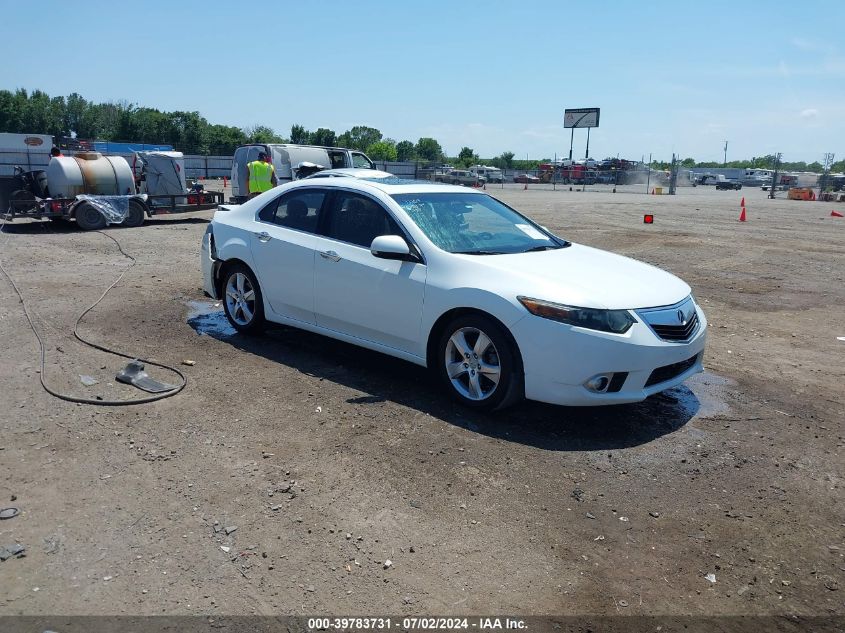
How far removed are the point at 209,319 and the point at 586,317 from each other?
4673 millimetres

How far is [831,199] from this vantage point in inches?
1581

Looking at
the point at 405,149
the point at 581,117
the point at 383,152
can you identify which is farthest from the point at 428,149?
the point at 581,117

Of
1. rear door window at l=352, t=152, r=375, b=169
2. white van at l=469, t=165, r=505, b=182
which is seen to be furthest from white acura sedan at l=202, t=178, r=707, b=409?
white van at l=469, t=165, r=505, b=182

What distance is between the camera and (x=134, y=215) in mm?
16969

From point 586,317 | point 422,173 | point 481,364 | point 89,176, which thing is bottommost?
point 481,364

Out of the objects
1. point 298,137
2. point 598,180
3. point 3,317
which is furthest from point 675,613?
point 298,137

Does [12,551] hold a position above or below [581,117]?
below

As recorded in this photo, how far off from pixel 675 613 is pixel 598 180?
67.1 metres

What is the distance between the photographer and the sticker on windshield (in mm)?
6012

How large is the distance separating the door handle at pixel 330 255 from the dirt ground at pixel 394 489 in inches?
38.2

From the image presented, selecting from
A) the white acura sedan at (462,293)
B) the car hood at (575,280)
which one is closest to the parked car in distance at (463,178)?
the white acura sedan at (462,293)

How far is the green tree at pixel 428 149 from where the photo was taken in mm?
111919

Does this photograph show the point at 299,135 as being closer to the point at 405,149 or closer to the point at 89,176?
the point at 405,149

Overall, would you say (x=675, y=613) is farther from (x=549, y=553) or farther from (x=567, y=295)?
(x=567, y=295)
